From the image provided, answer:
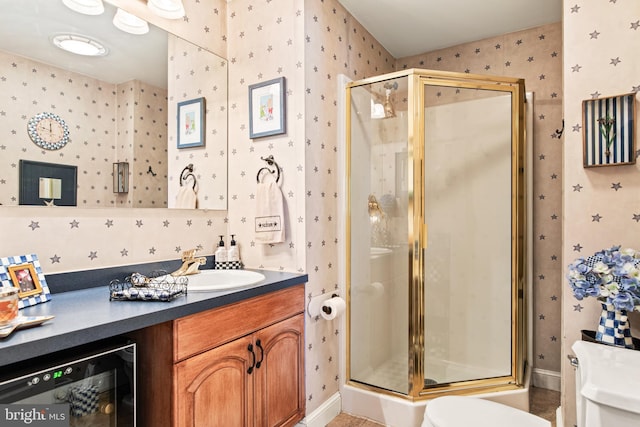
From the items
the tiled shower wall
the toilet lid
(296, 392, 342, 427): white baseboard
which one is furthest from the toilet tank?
the tiled shower wall

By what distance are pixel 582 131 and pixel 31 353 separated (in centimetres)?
209

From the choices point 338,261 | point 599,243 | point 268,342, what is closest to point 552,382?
point 599,243

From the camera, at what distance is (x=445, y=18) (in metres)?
2.50

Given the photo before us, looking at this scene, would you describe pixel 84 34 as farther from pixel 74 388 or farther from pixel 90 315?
pixel 74 388

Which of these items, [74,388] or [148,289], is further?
[148,289]

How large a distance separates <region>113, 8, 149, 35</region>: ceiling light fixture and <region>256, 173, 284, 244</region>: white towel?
96 cm

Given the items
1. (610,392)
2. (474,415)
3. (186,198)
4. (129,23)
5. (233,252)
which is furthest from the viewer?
(233,252)

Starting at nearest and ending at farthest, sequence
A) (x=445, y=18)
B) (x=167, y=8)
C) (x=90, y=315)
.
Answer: (x=90, y=315) → (x=167, y=8) → (x=445, y=18)

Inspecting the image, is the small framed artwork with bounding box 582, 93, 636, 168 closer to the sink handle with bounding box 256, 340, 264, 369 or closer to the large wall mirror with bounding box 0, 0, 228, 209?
the sink handle with bounding box 256, 340, 264, 369

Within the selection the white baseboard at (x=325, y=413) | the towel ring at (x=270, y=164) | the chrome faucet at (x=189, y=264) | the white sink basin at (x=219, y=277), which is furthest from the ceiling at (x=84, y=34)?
the white baseboard at (x=325, y=413)

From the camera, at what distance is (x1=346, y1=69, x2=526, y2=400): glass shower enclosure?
2.11m

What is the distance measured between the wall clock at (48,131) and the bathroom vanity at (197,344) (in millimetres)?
609

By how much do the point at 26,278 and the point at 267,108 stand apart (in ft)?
4.45

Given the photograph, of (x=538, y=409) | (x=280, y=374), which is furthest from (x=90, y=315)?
(x=538, y=409)
